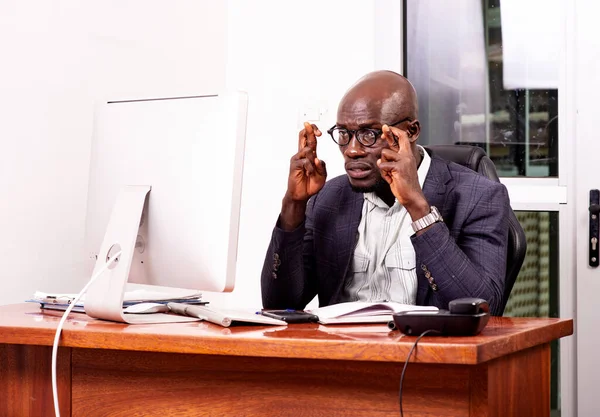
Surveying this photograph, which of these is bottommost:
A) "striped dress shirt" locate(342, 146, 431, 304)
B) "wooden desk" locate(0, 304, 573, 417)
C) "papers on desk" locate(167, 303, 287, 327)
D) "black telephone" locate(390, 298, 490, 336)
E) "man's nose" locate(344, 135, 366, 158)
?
"wooden desk" locate(0, 304, 573, 417)

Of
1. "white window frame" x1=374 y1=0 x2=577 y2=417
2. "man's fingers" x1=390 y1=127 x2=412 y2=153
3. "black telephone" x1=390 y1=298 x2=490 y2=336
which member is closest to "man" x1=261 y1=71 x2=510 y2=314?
"man's fingers" x1=390 y1=127 x2=412 y2=153

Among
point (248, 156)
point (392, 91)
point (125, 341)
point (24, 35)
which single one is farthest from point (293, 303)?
point (248, 156)

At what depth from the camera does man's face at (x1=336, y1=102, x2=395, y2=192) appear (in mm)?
1927

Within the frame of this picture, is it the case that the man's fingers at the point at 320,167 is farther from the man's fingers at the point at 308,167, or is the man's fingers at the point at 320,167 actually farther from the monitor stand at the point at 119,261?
the monitor stand at the point at 119,261

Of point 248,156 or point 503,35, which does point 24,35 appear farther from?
point 503,35

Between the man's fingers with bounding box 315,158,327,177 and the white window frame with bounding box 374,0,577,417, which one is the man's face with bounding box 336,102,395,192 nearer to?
the man's fingers with bounding box 315,158,327,177

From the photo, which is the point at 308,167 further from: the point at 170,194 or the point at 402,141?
the point at 170,194

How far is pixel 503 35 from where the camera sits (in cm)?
310

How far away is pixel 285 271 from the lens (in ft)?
6.40

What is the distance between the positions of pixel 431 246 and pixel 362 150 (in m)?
0.39

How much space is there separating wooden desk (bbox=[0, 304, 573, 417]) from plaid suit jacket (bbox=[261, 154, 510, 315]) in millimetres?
209

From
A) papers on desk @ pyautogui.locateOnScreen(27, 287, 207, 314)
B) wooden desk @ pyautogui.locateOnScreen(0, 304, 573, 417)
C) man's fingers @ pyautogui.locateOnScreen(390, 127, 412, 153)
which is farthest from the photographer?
man's fingers @ pyautogui.locateOnScreen(390, 127, 412, 153)

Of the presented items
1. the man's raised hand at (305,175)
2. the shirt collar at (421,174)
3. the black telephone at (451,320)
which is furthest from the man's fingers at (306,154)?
the black telephone at (451,320)

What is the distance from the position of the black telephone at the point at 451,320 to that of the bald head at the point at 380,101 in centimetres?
81
